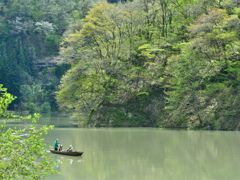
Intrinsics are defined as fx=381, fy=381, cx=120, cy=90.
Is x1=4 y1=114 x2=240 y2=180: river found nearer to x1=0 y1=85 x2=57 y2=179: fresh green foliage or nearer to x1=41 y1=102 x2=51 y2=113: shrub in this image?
x1=0 y1=85 x2=57 y2=179: fresh green foliage

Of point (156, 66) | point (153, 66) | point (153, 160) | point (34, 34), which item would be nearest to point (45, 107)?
point (34, 34)

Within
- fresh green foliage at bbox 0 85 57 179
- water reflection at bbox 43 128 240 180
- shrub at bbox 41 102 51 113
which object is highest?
fresh green foliage at bbox 0 85 57 179

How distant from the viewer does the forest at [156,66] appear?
110 feet

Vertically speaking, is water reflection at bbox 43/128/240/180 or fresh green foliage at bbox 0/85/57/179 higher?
fresh green foliage at bbox 0/85/57/179

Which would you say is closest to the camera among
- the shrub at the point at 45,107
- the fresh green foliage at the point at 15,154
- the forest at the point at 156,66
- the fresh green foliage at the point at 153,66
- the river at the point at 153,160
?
the fresh green foliage at the point at 15,154

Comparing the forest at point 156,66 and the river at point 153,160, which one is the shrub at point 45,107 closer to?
the forest at point 156,66

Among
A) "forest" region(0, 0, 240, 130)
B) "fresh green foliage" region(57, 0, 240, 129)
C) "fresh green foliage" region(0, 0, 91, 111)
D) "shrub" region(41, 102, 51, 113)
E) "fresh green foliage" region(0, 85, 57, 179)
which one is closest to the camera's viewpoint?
"fresh green foliage" region(0, 85, 57, 179)

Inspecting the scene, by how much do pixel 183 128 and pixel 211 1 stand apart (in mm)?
12583

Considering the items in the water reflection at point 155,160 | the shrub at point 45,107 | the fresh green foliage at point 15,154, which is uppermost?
the fresh green foliage at point 15,154

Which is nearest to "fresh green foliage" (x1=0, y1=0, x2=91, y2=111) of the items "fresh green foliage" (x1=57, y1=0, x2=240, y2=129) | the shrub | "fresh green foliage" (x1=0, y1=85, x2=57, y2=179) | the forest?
the shrub

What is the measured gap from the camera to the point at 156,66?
39.8 meters

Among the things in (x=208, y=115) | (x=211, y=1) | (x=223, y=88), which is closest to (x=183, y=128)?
(x=208, y=115)

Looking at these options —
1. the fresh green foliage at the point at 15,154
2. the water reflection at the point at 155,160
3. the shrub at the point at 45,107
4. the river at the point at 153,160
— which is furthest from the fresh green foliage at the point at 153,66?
the shrub at the point at 45,107

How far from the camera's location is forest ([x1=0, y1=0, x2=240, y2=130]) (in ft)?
110
